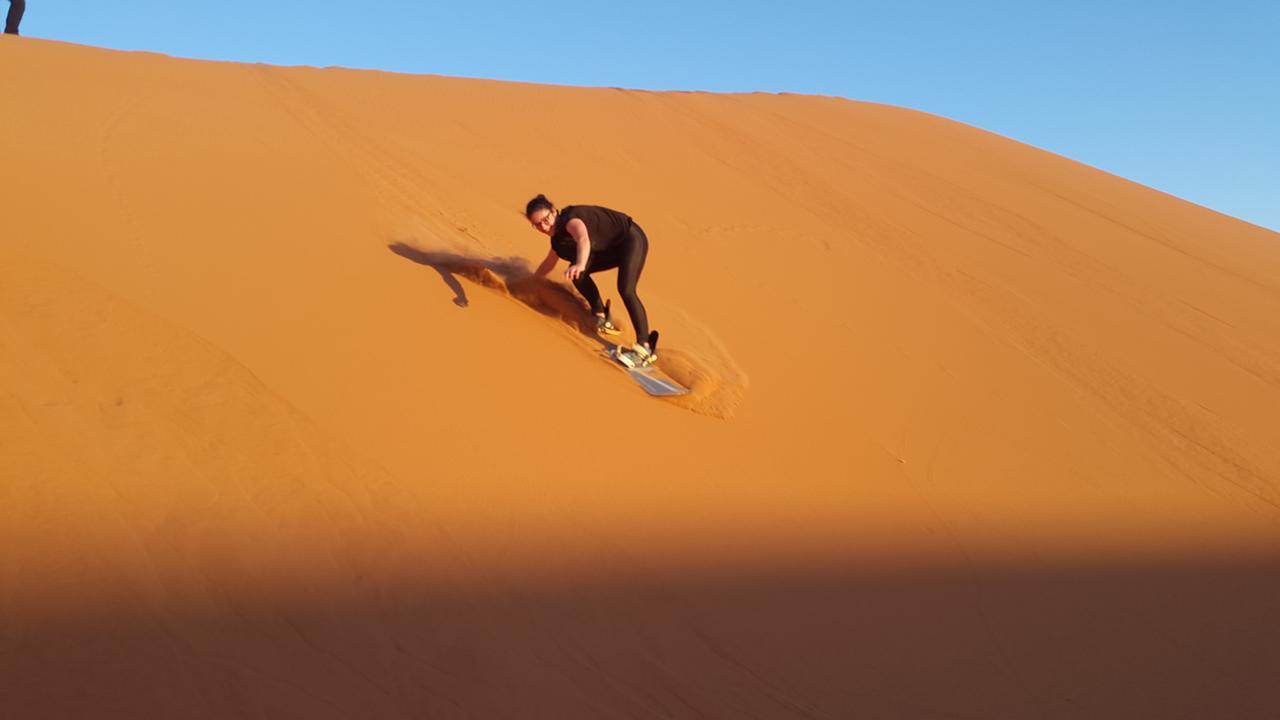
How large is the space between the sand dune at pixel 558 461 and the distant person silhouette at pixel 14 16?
19.5 feet

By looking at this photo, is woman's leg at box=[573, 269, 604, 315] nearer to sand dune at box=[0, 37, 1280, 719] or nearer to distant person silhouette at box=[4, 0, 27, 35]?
sand dune at box=[0, 37, 1280, 719]

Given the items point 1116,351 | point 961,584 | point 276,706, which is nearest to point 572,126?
point 1116,351

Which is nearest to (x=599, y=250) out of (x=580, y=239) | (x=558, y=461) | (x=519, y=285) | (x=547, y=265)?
(x=580, y=239)

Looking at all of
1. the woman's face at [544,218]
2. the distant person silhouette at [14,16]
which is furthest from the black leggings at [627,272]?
the distant person silhouette at [14,16]

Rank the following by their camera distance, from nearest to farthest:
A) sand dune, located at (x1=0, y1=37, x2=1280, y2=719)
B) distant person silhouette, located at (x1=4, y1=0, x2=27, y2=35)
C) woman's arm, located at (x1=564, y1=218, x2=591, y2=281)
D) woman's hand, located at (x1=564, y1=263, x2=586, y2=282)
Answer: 1. sand dune, located at (x1=0, y1=37, x2=1280, y2=719)
2. woman's hand, located at (x1=564, y1=263, x2=586, y2=282)
3. woman's arm, located at (x1=564, y1=218, x2=591, y2=281)
4. distant person silhouette, located at (x1=4, y1=0, x2=27, y2=35)

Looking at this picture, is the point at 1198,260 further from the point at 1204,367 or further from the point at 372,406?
the point at 372,406

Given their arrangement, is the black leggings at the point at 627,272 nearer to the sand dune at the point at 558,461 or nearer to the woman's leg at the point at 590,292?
the woman's leg at the point at 590,292

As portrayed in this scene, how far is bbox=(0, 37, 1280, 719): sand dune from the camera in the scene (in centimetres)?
236

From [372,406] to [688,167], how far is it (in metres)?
5.70

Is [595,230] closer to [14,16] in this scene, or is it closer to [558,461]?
[558,461]

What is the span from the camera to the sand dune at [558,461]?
2357 millimetres

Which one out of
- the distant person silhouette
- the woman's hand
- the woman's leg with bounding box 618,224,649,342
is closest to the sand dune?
the woman's leg with bounding box 618,224,649,342

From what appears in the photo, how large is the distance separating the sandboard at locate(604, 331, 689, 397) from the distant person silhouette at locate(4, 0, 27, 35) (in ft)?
38.2

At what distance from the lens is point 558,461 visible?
3.35 meters
